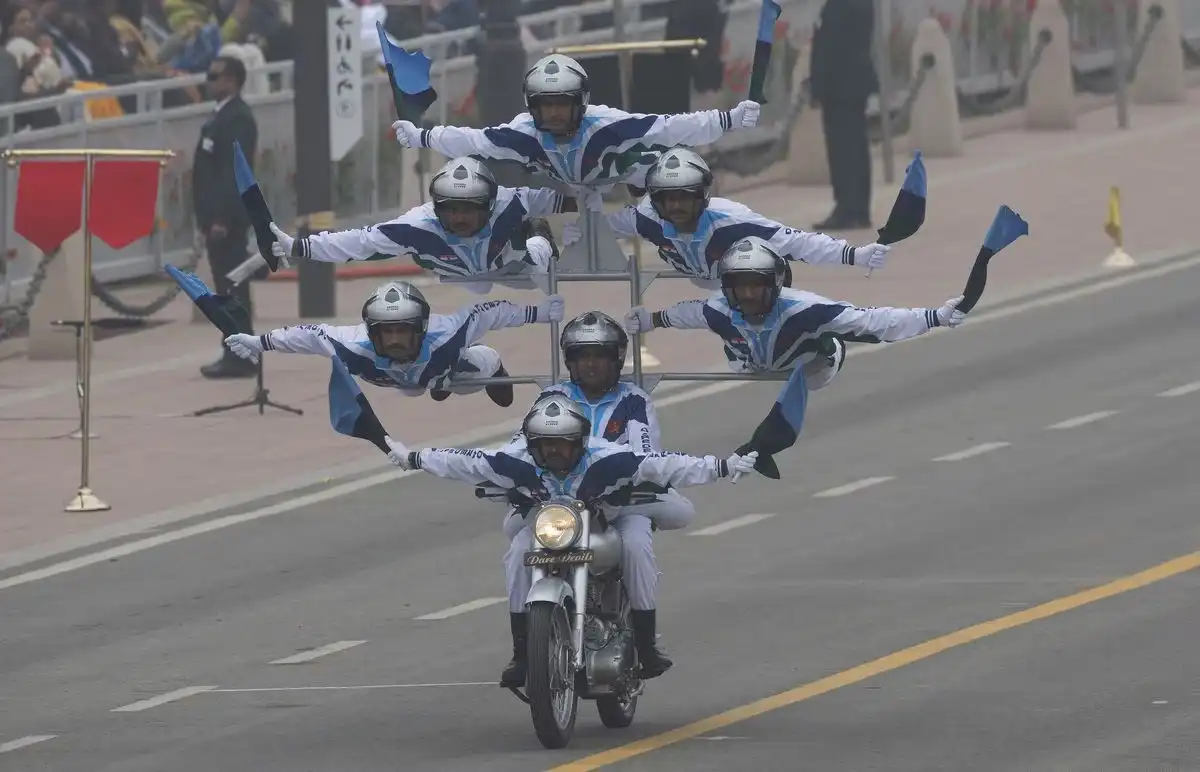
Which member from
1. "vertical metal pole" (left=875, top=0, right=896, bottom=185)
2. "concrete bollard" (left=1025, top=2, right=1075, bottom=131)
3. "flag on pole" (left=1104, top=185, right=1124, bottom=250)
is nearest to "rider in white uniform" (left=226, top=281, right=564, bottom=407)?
"flag on pole" (left=1104, top=185, right=1124, bottom=250)

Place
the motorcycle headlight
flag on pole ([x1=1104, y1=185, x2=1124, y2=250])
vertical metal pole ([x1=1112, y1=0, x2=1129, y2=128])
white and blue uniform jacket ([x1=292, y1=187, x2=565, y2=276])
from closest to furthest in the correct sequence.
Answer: the motorcycle headlight, white and blue uniform jacket ([x1=292, y1=187, x2=565, y2=276]), flag on pole ([x1=1104, y1=185, x2=1124, y2=250]), vertical metal pole ([x1=1112, y1=0, x2=1129, y2=128])

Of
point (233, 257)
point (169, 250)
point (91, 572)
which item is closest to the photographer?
point (91, 572)

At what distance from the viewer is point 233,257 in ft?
83.3

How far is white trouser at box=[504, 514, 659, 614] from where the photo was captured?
14.3 metres

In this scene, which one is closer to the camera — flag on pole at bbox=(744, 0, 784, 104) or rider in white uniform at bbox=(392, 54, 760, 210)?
rider in white uniform at bbox=(392, 54, 760, 210)

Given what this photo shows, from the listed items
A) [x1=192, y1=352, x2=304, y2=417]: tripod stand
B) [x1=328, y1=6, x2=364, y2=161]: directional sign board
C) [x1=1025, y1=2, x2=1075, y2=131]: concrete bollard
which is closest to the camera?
[x1=192, y1=352, x2=304, y2=417]: tripod stand

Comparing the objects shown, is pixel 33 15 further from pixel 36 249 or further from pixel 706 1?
pixel 706 1

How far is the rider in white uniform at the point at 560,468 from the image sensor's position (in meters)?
14.1

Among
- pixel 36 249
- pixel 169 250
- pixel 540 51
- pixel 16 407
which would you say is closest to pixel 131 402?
pixel 16 407

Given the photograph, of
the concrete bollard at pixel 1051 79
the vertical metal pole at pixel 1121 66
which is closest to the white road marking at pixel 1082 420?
the vertical metal pole at pixel 1121 66

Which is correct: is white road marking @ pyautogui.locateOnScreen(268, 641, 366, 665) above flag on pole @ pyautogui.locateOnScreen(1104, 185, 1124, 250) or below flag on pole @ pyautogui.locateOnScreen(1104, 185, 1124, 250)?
below

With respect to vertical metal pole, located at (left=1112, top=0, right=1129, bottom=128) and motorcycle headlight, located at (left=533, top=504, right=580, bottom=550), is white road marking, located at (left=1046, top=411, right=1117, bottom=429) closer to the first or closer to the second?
motorcycle headlight, located at (left=533, top=504, right=580, bottom=550)

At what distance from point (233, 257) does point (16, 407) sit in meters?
1.95

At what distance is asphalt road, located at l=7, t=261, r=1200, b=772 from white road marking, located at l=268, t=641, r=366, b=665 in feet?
0.26
